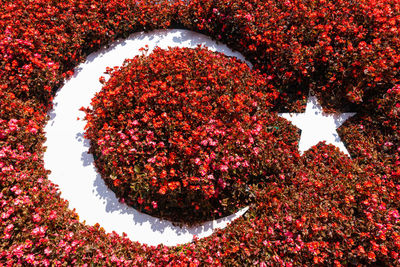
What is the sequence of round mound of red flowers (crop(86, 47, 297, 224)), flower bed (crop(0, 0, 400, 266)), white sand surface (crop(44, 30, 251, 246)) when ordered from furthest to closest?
white sand surface (crop(44, 30, 251, 246))
round mound of red flowers (crop(86, 47, 297, 224))
flower bed (crop(0, 0, 400, 266))

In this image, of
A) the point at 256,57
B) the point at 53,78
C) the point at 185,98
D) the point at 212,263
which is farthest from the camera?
the point at 256,57

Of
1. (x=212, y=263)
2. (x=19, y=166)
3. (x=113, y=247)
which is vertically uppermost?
(x=19, y=166)

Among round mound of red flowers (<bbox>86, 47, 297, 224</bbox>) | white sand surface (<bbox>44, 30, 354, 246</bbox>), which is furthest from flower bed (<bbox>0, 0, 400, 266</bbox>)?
round mound of red flowers (<bbox>86, 47, 297, 224</bbox>)

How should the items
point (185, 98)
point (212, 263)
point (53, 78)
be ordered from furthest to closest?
1. point (53, 78)
2. point (185, 98)
3. point (212, 263)

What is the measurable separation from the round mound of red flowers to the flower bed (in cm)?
47

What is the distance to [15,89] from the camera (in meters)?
5.70

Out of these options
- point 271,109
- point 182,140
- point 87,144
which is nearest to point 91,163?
point 87,144

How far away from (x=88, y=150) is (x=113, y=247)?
2239 millimetres

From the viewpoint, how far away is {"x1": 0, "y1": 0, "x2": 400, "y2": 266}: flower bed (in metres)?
4.13

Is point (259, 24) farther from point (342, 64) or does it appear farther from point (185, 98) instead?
point (185, 98)

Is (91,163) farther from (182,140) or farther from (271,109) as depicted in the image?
(271,109)

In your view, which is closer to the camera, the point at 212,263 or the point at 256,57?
the point at 212,263

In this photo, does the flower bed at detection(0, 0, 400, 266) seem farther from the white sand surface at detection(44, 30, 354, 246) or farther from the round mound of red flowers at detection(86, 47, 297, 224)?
the round mound of red flowers at detection(86, 47, 297, 224)

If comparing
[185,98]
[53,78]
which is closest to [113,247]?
[185,98]
